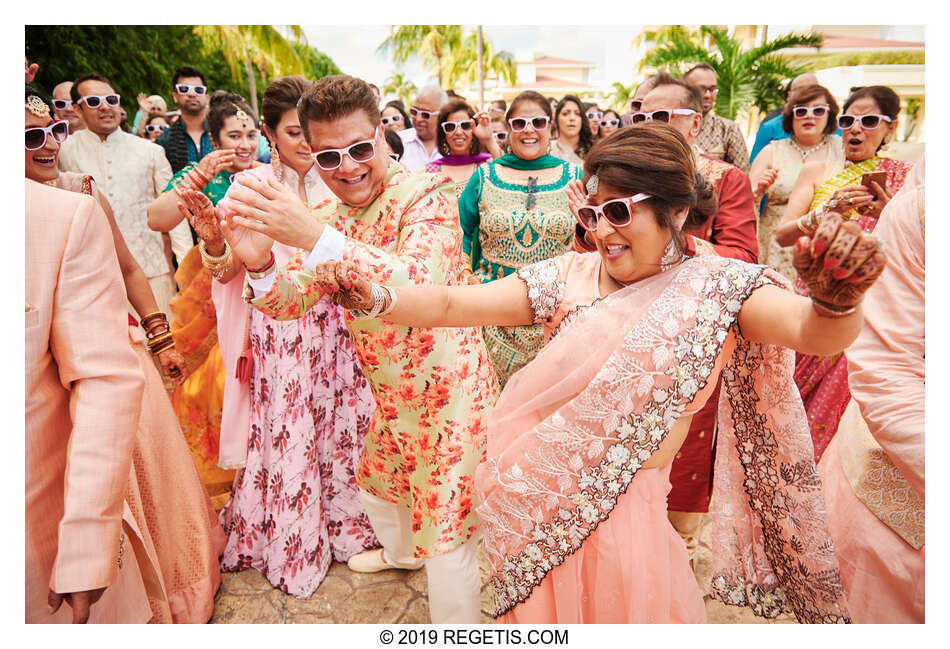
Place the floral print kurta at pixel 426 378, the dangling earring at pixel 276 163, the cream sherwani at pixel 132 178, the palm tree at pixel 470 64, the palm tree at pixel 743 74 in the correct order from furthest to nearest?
the palm tree at pixel 470 64
the palm tree at pixel 743 74
the cream sherwani at pixel 132 178
the dangling earring at pixel 276 163
the floral print kurta at pixel 426 378

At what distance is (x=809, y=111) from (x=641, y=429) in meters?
3.87

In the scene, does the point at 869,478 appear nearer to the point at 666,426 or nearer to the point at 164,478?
the point at 666,426

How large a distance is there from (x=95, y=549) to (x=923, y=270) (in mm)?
2253

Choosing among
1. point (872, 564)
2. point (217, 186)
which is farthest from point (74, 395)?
point (872, 564)

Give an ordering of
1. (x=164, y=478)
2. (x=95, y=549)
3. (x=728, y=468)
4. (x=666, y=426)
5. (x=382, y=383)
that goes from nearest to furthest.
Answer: (x=95, y=549) < (x=666, y=426) < (x=728, y=468) < (x=382, y=383) < (x=164, y=478)

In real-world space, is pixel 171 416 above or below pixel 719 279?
below

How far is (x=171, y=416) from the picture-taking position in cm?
246

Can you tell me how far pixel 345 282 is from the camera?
151 cm

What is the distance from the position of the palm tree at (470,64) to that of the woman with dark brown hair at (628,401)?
83.8 ft

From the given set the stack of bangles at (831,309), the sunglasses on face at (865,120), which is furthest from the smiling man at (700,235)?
the stack of bangles at (831,309)

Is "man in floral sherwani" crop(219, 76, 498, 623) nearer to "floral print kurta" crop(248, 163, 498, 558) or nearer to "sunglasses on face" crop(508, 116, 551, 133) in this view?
"floral print kurta" crop(248, 163, 498, 558)

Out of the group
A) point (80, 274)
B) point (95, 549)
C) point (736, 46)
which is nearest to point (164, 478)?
point (95, 549)

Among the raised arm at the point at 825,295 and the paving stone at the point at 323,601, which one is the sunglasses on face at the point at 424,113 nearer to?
the paving stone at the point at 323,601

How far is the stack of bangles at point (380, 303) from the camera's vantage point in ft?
5.09
